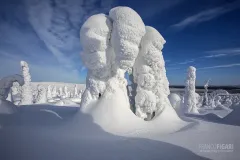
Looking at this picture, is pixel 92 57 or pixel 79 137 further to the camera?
pixel 92 57

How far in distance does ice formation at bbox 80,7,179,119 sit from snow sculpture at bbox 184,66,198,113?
10.5 meters

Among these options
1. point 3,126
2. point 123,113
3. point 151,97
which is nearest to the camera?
point 3,126

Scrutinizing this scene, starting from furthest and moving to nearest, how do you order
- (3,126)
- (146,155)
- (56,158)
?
(3,126) → (146,155) → (56,158)

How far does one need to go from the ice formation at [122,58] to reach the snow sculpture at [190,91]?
10519 mm

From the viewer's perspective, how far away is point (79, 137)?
5.73 metres

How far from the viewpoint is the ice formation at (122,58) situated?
7.41m

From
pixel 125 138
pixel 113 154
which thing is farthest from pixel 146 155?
pixel 125 138

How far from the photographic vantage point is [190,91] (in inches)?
740

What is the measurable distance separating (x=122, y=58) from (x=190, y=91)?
45.1 feet

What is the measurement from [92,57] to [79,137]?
3.51m

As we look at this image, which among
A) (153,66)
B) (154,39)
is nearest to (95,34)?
(154,39)

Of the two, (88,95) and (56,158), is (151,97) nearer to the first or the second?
(88,95)

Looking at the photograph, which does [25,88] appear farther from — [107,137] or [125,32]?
[107,137]

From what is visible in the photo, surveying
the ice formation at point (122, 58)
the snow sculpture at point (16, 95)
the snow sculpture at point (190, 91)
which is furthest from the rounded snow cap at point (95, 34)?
the snow sculpture at point (16, 95)
